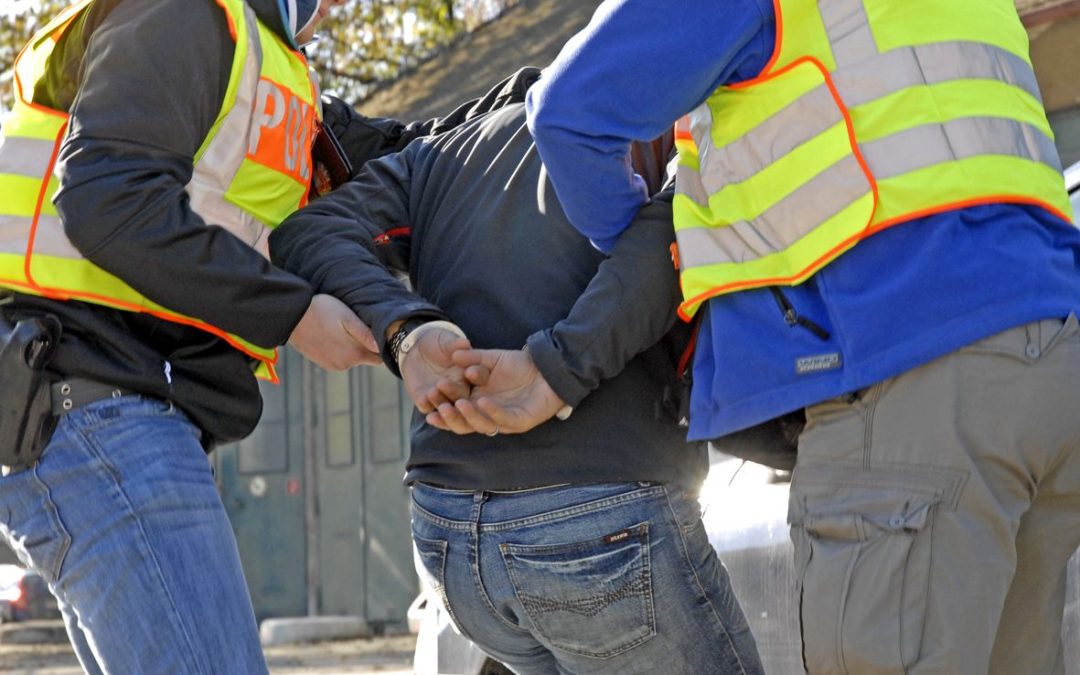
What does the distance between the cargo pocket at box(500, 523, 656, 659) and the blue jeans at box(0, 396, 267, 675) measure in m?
0.44

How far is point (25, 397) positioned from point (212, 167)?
483 millimetres

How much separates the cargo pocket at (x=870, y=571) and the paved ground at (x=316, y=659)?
762 cm

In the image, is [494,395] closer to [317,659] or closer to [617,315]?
[617,315]

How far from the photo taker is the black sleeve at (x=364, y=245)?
2.45 meters

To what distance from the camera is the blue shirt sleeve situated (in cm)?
210

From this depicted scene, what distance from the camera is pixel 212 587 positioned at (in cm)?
228

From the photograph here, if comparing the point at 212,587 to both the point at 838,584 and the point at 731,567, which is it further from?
the point at 731,567

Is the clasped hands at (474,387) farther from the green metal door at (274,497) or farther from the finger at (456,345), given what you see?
the green metal door at (274,497)

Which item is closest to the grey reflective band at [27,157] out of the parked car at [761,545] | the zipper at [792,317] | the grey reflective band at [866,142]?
the grey reflective band at [866,142]

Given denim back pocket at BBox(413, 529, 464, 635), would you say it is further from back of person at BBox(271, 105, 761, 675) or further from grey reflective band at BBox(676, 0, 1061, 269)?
grey reflective band at BBox(676, 0, 1061, 269)

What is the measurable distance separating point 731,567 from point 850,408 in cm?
172

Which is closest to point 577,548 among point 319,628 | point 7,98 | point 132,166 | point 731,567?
point 132,166

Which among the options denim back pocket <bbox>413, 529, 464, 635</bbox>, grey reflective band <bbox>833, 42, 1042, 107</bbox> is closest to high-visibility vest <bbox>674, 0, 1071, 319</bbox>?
grey reflective band <bbox>833, 42, 1042, 107</bbox>

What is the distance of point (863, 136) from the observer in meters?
2.06
